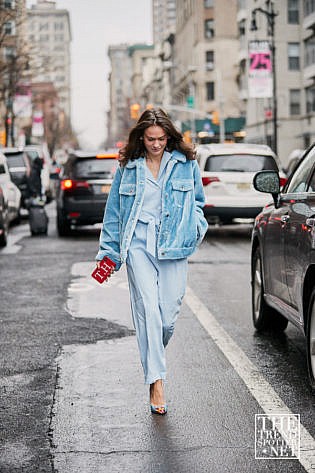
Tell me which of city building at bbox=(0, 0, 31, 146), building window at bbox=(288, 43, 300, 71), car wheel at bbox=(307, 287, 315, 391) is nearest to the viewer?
car wheel at bbox=(307, 287, 315, 391)

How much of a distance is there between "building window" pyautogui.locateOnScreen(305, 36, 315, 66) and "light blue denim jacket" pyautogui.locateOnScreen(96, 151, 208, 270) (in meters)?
56.6

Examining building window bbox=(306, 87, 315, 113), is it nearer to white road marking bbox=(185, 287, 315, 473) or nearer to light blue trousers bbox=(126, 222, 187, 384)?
white road marking bbox=(185, 287, 315, 473)

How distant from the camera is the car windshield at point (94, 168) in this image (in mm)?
19828

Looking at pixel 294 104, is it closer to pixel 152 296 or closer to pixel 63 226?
pixel 63 226

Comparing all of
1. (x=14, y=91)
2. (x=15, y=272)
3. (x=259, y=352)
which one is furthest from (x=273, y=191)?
(x=14, y=91)

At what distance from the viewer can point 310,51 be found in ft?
204

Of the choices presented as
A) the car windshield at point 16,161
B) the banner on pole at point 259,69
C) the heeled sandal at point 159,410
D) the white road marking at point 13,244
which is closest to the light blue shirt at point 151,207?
the heeled sandal at point 159,410

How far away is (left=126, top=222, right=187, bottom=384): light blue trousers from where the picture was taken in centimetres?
582

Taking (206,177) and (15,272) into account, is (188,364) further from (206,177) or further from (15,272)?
(206,177)

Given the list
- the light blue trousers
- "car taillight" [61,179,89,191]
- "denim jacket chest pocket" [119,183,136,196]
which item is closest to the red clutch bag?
the light blue trousers

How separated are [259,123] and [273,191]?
6477cm

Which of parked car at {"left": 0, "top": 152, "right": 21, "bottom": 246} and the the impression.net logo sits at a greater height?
parked car at {"left": 0, "top": 152, "right": 21, "bottom": 246}

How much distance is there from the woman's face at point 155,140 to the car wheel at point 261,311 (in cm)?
272

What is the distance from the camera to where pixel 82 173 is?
20.0 meters
